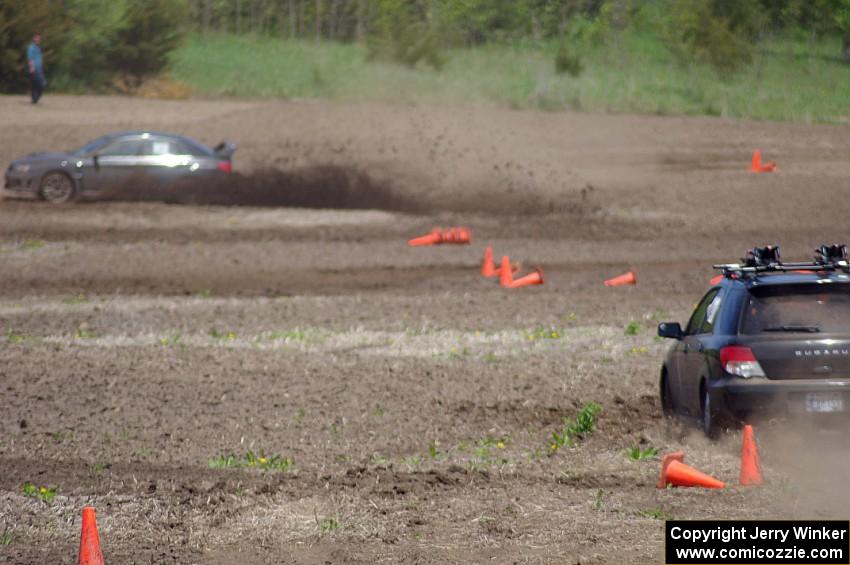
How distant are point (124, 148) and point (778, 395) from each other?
24.1m

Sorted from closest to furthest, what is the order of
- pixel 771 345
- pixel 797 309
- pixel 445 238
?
pixel 771 345 < pixel 797 309 < pixel 445 238

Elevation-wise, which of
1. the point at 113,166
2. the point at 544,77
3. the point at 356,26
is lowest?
the point at 113,166

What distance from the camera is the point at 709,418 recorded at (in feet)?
37.5

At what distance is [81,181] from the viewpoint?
32.5 meters

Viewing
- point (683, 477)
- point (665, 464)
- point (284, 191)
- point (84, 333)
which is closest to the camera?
point (683, 477)

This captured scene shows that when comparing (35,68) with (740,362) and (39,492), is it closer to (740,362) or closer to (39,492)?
(39,492)

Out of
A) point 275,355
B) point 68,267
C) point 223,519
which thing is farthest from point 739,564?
point 68,267

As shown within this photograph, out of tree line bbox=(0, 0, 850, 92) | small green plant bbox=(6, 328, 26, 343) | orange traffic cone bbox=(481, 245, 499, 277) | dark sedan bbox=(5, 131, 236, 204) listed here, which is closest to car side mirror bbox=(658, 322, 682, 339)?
small green plant bbox=(6, 328, 26, 343)

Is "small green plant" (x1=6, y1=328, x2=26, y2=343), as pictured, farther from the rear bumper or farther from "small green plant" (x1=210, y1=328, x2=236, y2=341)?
the rear bumper

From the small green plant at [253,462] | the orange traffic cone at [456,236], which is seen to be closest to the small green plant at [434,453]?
the small green plant at [253,462]

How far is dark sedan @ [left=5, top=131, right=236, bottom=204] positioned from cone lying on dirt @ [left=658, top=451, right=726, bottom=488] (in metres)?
24.2

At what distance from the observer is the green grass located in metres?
43.3

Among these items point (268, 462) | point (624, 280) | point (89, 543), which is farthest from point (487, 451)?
point (624, 280)

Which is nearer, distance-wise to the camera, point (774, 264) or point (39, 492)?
point (39, 492)
